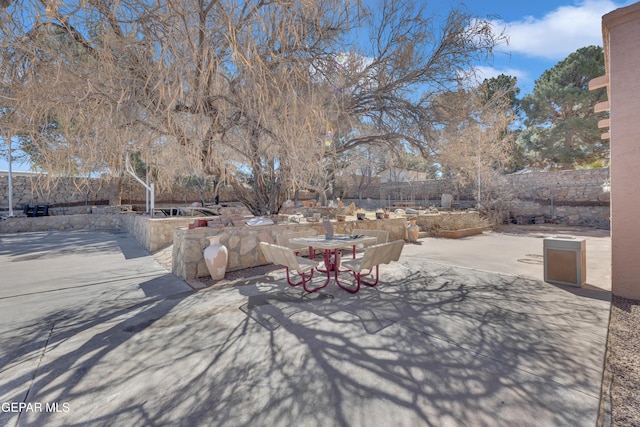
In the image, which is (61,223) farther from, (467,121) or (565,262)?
(565,262)

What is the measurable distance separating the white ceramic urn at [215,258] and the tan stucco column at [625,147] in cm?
592

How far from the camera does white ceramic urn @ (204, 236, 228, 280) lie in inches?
191

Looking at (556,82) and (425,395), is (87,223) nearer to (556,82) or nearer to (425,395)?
(425,395)

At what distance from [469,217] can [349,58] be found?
30.9ft

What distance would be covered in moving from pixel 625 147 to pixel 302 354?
5136mm

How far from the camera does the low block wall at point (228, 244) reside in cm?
502

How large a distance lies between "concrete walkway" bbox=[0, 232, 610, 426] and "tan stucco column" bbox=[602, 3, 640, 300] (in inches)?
18.0

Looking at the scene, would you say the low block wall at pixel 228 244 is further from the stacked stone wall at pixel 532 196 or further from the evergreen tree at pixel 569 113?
the evergreen tree at pixel 569 113

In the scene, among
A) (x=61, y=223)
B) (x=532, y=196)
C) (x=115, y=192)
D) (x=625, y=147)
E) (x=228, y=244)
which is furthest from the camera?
(x=115, y=192)

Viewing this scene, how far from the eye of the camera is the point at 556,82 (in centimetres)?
1895

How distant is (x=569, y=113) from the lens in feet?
62.5

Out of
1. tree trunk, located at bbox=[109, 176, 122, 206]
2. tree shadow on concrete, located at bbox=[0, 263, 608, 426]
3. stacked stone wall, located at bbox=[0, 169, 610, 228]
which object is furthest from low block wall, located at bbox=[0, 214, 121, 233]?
tree shadow on concrete, located at bbox=[0, 263, 608, 426]

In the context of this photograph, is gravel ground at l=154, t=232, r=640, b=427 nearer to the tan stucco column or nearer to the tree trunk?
the tan stucco column

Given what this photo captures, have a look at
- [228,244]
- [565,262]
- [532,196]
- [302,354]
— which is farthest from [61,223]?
[532,196]
